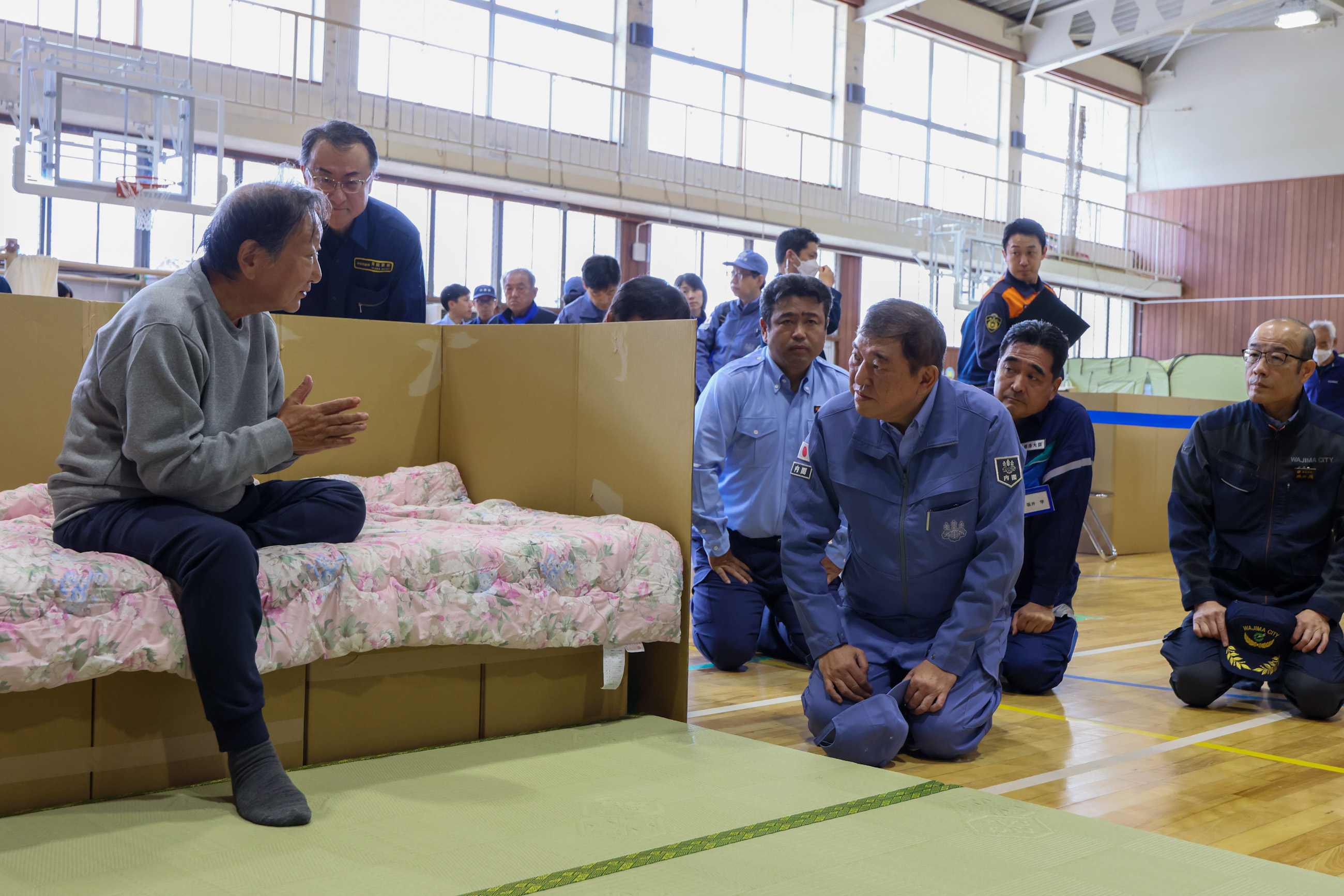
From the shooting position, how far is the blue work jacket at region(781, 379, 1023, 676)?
2.27m

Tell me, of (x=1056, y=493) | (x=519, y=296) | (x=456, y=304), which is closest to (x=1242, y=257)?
(x=456, y=304)

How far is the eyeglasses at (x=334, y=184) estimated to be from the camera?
2961mm

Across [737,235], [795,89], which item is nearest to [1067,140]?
[795,89]

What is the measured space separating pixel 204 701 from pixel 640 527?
1018 mm

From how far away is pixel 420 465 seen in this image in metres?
3.16

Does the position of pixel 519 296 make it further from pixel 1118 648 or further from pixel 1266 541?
pixel 1266 541

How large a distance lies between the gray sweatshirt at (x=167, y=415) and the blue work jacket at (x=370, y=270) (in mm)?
1113

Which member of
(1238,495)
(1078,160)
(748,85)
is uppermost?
(1078,160)

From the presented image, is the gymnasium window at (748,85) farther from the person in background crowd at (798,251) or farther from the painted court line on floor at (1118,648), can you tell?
the painted court line on floor at (1118,648)

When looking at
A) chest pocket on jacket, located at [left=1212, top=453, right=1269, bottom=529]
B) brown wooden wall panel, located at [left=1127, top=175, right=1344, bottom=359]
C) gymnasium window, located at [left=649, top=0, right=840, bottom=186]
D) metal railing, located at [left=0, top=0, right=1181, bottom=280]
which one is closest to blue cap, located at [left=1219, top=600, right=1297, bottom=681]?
chest pocket on jacket, located at [left=1212, top=453, right=1269, bottom=529]

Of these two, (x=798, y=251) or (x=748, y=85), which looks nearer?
(x=798, y=251)

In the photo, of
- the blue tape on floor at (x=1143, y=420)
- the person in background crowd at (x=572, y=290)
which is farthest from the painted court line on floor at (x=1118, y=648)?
the person in background crowd at (x=572, y=290)

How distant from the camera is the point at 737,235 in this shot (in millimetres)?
11773

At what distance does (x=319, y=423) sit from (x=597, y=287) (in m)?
2.98
